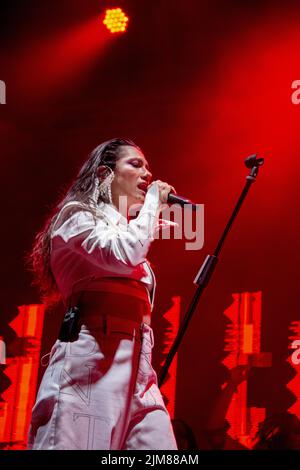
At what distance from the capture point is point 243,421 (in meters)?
5.00

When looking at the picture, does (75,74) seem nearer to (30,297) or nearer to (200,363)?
(30,297)

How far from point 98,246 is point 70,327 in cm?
25

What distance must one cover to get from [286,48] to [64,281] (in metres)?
Result: 3.80

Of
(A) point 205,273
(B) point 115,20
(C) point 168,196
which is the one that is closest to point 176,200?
(C) point 168,196

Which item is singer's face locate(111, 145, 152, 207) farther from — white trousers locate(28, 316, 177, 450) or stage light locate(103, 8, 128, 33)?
stage light locate(103, 8, 128, 33)

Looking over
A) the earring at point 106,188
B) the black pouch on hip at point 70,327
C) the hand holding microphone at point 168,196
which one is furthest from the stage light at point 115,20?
the black pouch on hip at point 70,327

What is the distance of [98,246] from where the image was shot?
1772mm

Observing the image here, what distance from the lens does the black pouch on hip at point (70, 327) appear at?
1.74m

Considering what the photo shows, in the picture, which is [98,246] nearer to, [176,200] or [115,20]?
[176,200]

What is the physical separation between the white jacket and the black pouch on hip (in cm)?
9

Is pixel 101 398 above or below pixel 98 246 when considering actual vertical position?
below

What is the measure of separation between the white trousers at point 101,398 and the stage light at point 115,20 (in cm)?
419

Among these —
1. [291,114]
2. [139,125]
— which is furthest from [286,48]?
[139,125]

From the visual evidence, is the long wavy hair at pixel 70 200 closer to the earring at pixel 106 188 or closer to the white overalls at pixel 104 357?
the earring at pixel 106 188
